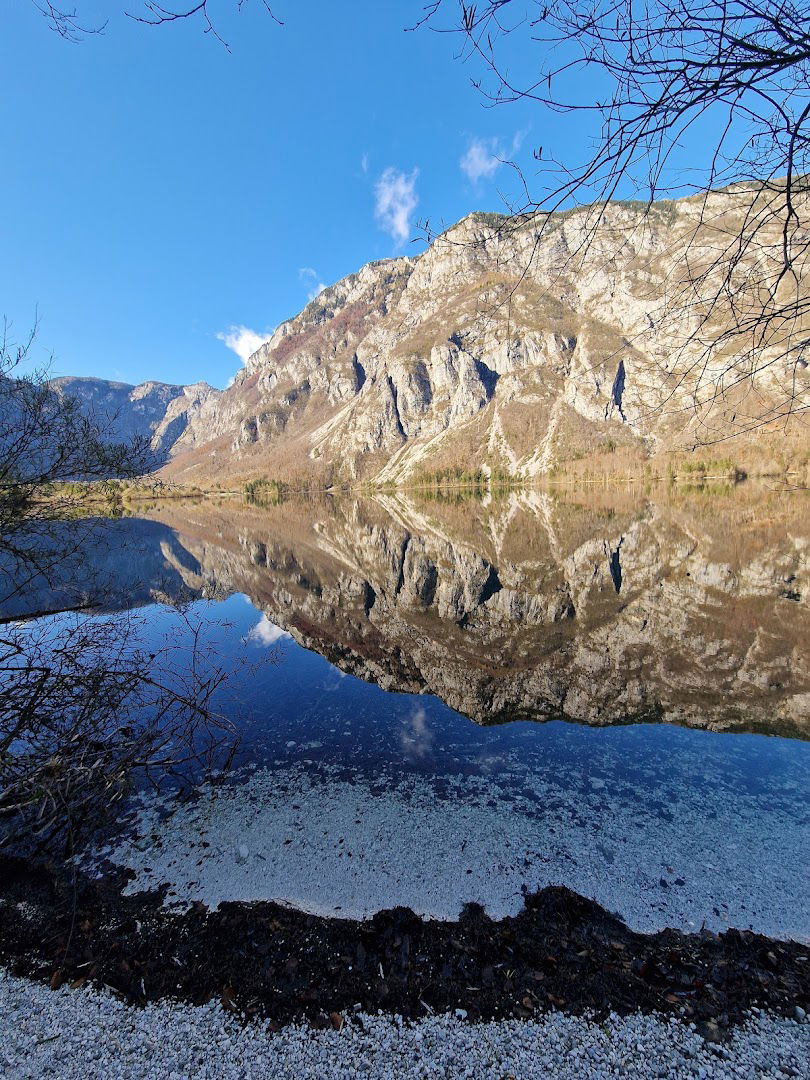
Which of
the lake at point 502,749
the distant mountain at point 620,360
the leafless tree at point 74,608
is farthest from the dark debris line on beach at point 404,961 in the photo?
the distant mountain at point 620,360

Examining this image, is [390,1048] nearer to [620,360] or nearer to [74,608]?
[74,608]

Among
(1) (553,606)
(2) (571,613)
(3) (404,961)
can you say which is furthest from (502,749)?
(1) (553,606)

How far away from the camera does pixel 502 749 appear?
9.18 metres

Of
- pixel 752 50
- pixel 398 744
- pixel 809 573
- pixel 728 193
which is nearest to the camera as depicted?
pixel 752 50

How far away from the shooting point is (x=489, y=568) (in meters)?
27.2

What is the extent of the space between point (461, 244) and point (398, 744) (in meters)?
9.11

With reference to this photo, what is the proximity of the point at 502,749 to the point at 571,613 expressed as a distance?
10.6 m

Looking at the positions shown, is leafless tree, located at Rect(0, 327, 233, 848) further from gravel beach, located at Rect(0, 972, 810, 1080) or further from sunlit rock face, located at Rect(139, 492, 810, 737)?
sunlit rock face, located at Rect(139, 492, 810, 737)

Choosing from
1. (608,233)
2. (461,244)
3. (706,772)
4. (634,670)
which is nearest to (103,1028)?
(461,244)

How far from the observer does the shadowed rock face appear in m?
11.5

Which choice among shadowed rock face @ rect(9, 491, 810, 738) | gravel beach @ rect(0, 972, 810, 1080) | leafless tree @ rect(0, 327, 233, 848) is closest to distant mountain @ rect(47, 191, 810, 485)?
leafless tree @ rect(0, 327, 233, 848)

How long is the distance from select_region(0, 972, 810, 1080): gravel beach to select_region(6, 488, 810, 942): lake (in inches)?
49.4

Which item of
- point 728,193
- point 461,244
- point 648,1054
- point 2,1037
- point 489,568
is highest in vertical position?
point 728,193

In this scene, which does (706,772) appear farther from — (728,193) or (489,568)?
(489,568)
